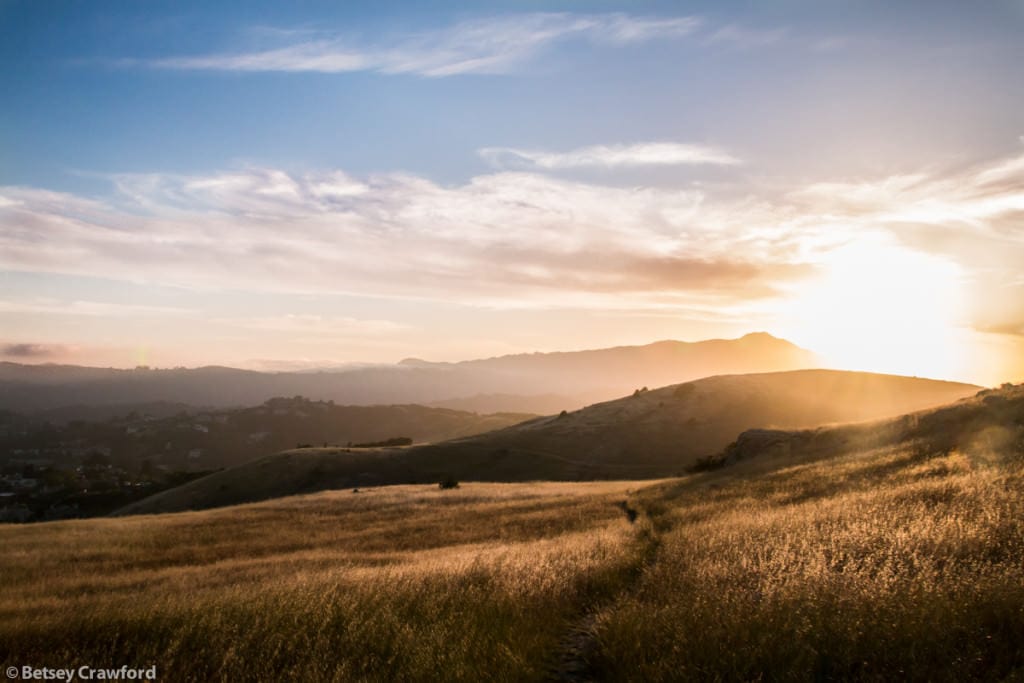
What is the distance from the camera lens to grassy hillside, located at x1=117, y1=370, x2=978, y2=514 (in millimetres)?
69875

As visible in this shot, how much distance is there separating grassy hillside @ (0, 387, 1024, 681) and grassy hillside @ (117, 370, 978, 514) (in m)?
47.3

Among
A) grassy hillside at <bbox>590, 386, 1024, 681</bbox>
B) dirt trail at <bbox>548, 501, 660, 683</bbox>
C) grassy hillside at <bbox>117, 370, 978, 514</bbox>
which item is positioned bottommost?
grassy hillside at <bbox>117, 370, 978, 514</bbox>

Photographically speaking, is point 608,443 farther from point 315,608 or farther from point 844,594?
point 844,594

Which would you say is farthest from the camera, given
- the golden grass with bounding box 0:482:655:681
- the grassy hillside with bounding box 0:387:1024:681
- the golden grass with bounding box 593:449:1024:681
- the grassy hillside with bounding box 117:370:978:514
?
the grassy hillside with bounding box 117:370:978:514

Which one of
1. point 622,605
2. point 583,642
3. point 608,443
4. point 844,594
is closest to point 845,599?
point 844,594

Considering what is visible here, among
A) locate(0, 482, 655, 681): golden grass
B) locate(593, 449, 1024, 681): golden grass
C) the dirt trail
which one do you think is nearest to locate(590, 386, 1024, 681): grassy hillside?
locate(593, 449, 1024, 681): golden grass

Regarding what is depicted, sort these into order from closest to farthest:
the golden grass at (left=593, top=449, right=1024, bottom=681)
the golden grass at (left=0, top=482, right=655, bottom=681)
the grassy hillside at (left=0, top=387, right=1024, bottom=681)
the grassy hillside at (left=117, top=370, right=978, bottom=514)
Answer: the golden grass at (left=593, top=449, right=1024, bottom=681), the grassy hillside at (left=0, top=387, right=1024, bottom=681), the golden grass at (left=0, top=482, right=655, bottom=681), the grassy hillside at (left=117, top=370, right=978, bottom=514)

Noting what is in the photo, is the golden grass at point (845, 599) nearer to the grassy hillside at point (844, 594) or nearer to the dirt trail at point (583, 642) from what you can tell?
the grassy hillside at point (844, 594)

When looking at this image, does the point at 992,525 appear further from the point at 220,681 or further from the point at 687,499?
the point at 687,499

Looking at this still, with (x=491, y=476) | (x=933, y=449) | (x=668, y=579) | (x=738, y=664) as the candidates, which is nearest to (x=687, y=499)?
(x=933, y=449)

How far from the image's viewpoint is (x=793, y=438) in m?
41.4

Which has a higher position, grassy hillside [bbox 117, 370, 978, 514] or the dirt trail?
the dirt trail

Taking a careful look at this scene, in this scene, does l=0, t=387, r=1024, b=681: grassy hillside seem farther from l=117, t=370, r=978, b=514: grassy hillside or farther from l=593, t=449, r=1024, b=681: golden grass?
l=117, t=370, r=978, b=514: grassy hillside

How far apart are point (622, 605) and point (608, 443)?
7539 centimetres
